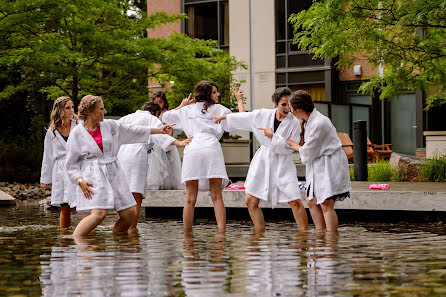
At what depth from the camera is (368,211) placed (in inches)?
475

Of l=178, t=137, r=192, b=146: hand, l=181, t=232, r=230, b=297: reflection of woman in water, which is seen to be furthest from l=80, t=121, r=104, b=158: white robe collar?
l=178, t=137, r=192, b=146: hand

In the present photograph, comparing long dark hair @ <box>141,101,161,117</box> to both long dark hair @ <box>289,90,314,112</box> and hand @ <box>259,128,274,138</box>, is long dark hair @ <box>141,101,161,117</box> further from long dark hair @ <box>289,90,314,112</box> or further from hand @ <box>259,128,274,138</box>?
long dark hair @ <box>289,90,314,112</box>

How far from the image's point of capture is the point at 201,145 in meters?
10.2

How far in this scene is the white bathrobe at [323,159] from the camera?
29.5ft

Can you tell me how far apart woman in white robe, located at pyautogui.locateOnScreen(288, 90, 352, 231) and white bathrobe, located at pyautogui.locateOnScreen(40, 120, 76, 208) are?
3209 millimetres

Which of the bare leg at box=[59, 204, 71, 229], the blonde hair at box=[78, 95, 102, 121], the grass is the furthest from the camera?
the grass

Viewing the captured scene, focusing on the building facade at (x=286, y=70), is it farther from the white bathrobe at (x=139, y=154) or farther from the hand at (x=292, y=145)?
the hand at (x=292, y=145)

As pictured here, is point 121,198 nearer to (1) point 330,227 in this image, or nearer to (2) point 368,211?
(1) point 330,227

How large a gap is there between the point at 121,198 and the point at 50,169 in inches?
101

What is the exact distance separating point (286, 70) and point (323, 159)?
1044 inches

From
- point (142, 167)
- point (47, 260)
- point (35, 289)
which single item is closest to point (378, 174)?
point (142, 167)

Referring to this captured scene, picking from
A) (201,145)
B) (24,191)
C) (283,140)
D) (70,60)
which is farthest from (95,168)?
(70,60)

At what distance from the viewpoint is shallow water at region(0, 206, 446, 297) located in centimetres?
524

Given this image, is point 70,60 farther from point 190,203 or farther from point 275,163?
point 275,163
